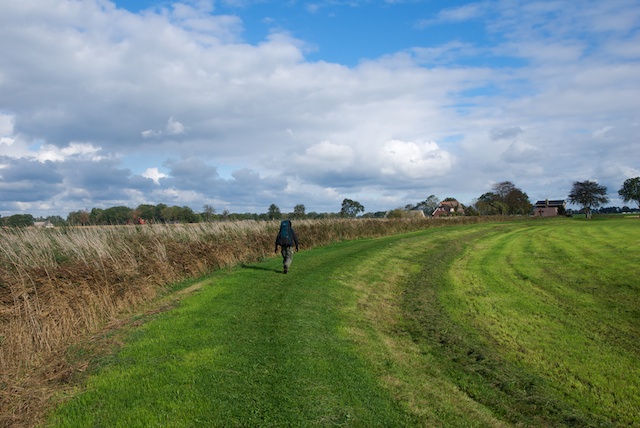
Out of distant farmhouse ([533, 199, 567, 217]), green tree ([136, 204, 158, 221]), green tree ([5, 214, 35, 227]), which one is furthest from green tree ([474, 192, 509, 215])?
green tree ([5, 214, 35, 227])

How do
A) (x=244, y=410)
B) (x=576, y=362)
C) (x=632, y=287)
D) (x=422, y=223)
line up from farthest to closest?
(x=422, y=223) < (x=632, y=287) < (x=576, y=362) < (x=244, y=410)

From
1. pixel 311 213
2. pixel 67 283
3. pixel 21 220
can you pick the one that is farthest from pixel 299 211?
pixel 67 283

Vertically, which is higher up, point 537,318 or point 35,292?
point 35,292

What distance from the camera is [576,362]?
9.27m

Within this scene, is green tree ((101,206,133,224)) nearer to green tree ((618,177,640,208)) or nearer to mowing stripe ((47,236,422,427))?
mowing stripe ((47,236,422,427))

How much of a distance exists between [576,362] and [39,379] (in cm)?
1077

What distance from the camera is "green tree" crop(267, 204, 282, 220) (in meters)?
31.3

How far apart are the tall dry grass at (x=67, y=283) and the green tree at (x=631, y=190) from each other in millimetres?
99566

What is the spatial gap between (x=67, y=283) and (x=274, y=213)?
23.5 meters

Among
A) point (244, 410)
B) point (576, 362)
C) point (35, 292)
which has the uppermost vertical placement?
point (35, 292)

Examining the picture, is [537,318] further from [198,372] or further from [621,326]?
[198,372]

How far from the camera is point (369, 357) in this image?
26.6 feet

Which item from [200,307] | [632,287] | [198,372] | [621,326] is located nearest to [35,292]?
[200,307]

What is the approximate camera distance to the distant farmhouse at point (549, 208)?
124m
